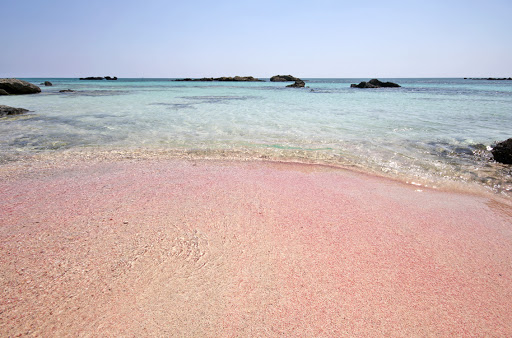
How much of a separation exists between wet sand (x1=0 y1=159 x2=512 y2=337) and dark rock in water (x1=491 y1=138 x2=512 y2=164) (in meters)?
2.44

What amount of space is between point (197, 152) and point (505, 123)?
1203 cm

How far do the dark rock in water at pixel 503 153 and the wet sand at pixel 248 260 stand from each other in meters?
2.44

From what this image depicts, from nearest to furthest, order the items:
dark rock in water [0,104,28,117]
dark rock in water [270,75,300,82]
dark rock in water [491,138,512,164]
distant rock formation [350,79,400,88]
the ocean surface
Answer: the ocean surface, dark rock in water [491,138,512,164], dark rock in water [0,104,28,117], distant rock formation [350,79,400,88], dark rock in water [270,75,300,82]

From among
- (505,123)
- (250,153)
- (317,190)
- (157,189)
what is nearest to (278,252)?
(317,190)

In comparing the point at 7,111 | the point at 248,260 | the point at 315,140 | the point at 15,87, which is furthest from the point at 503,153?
the point at 15,87

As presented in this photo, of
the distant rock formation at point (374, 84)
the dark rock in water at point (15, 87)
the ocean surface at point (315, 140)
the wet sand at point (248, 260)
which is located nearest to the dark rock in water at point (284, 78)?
the distant rock formation at point (374, 84)

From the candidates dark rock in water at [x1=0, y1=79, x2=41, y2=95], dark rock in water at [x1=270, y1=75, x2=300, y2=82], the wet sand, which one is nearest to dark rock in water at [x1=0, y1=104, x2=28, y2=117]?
the wet sand

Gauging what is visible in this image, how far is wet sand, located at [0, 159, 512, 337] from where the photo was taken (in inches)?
72.9

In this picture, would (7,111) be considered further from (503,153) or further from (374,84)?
(374,84)

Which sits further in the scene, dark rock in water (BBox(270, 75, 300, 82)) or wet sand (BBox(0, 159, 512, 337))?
dark rock in water (BBox(270, 75, 300, 82))

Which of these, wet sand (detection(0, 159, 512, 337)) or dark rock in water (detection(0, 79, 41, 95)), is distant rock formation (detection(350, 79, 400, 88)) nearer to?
dark rock in water (detection(0, 79, 41, 95))

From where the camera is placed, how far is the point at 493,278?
7.75ft

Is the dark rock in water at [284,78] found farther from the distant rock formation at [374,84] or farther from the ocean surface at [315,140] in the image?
the ocean surface at [315,140]

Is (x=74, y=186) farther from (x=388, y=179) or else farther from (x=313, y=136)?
(x=313, y=136)
